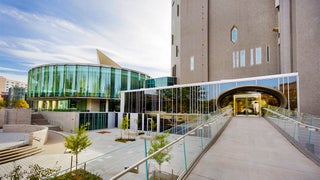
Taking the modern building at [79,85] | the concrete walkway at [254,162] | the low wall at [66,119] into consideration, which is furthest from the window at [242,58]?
the low wall at [66,119]

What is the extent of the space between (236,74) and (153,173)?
2664cm

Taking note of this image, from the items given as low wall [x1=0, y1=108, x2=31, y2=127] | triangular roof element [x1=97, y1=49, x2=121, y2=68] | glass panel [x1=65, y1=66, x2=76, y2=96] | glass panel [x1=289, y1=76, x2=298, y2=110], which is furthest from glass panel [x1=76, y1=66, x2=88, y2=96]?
glass panel [x1=289, y1=76, x2=298, y2=110]

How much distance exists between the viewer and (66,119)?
31.0m

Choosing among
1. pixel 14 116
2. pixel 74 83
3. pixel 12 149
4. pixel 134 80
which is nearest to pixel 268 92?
pixel 12 149

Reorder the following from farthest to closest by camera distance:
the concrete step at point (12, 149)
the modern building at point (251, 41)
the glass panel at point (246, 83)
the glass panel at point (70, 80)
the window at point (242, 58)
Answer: the glass panel at point (70, 80) → the window at point (242, 58) → the glass panel at point (246, 83) → the modern building at point (251, 41) → the concrete step at point (12, 149)

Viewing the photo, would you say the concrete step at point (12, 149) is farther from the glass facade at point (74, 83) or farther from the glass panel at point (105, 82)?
the glass panel at point (105, 82)

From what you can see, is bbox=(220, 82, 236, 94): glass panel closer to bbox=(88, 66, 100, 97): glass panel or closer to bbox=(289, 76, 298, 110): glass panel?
bbox=(289, 76, 298, 110): glass panel

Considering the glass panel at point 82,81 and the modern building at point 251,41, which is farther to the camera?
the glass panel at point 82,81

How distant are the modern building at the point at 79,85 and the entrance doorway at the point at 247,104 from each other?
2771 centimetres

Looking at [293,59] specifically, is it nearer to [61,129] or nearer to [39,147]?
[39,147]

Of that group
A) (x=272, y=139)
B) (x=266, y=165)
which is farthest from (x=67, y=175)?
(x=272, y=139)

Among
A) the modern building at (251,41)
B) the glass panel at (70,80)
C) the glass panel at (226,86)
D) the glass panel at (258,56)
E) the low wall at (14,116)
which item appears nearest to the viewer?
the modern building at (251,41)

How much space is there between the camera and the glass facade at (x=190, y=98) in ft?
54.1

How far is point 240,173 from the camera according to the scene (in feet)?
15.3
